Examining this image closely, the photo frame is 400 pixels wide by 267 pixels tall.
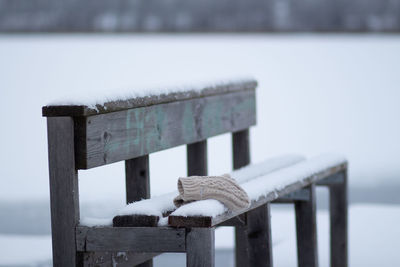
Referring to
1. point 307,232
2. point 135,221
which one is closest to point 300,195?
point 307,232

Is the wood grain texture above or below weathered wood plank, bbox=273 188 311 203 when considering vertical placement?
above

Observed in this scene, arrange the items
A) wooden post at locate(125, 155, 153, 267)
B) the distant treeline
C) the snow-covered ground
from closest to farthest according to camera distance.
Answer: wooden post at locate(125, 155, 153, 267)
the snow-covered ground
the distant treeline

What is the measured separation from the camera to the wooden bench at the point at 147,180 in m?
2.69

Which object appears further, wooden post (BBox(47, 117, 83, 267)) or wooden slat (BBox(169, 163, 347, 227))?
wooden post (BBox(47, 117, 83, 267))

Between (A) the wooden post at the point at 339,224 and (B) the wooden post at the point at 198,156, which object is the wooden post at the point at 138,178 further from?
(A) the wooden post at the point at 339,224

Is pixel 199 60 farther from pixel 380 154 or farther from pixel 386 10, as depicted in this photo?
pixel 380 154

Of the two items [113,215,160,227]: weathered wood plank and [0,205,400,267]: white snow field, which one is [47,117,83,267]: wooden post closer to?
[113,215,160,227]: weathered wood plank

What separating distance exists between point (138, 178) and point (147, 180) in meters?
0.04

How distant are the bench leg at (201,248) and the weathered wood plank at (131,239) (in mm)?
35

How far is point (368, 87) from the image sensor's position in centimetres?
1318

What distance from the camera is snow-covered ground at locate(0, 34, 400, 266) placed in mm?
5637

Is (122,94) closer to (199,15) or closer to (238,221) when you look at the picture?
(238,221)

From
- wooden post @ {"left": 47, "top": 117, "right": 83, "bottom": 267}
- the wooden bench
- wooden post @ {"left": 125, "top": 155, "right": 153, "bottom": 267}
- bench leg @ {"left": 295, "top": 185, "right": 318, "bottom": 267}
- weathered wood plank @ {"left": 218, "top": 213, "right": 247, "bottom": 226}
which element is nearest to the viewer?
the wooden bench

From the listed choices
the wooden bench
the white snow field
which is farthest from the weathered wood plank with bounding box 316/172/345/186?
the white snow field
